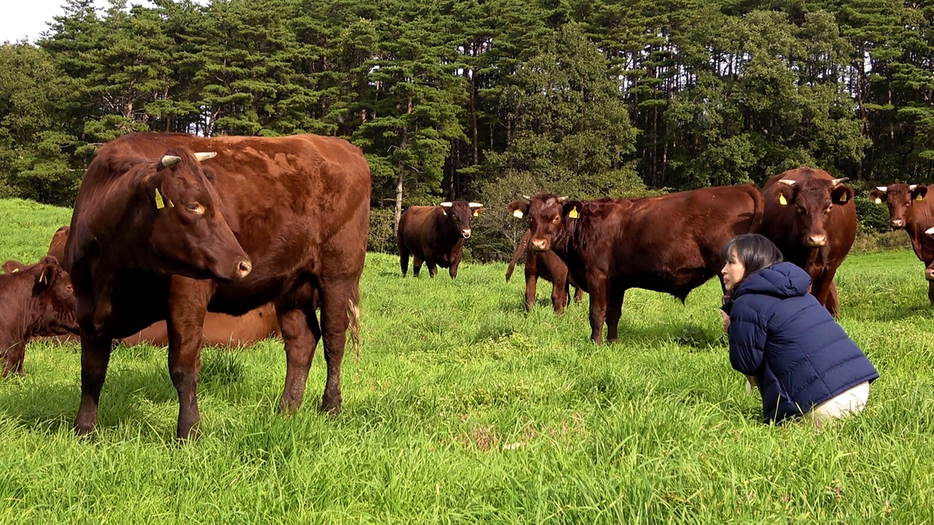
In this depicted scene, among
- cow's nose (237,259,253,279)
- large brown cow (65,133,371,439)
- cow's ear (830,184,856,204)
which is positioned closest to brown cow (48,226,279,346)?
large brown cow (65,133,371,439)

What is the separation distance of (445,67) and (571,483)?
144 ft

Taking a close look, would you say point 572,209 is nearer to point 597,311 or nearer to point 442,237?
point 597,311

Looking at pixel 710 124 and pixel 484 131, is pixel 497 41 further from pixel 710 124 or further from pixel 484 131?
pixel 710 124

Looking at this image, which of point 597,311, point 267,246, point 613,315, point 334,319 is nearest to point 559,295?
point 613,315

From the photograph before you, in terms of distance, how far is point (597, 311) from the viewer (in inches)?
324

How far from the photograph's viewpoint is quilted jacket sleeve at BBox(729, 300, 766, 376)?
13.4ft

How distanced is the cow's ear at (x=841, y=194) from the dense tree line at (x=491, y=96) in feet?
97.3

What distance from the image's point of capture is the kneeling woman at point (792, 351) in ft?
13.0

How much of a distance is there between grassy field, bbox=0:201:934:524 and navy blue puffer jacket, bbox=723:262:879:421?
220mm

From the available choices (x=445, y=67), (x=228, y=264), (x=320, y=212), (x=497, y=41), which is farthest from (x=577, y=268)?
(x=497, y=41)

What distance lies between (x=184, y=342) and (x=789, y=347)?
11.2 ft

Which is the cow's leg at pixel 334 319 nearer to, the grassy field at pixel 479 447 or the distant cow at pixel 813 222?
the grassy field at pixel 479 447

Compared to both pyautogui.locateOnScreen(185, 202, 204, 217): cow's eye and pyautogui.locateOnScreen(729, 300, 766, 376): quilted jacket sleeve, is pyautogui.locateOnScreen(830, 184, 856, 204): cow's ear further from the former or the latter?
pyautogui.locateOnScreen(185, 202, 204, 217): cow's eye

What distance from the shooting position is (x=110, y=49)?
143ft
